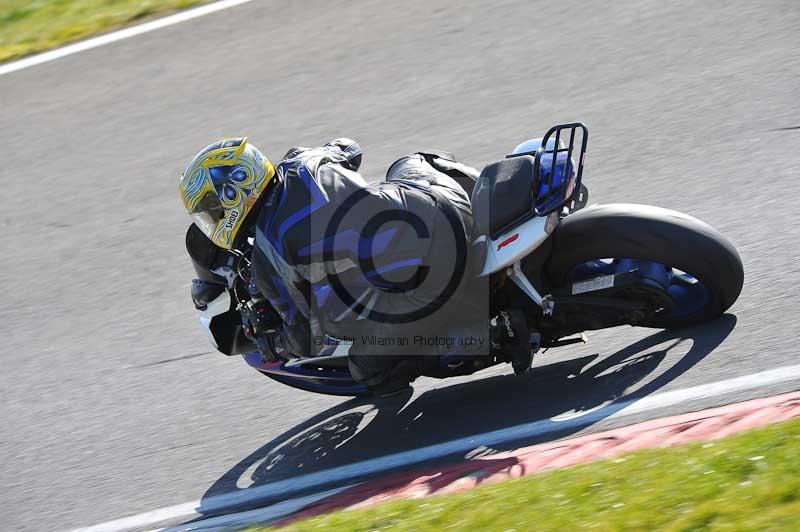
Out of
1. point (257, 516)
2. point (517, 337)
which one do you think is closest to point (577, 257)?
point (517, 337)

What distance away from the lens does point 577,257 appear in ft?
15.7

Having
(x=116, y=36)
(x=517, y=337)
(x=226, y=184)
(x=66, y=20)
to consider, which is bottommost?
(x=517, y=337)

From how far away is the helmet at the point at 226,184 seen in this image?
4.93 meters

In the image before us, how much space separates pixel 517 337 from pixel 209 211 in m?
1.52

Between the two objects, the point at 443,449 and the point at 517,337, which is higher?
the point at 517,337

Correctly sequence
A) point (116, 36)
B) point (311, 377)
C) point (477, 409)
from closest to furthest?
1. point (477, 409)
2. point (311, 377)
3. point (116, 36)

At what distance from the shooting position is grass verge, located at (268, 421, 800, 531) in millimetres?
3242

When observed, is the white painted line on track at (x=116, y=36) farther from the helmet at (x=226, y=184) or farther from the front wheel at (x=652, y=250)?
the front wheel at (x=652, y=250)

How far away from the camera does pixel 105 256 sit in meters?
7.61

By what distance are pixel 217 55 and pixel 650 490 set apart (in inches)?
281

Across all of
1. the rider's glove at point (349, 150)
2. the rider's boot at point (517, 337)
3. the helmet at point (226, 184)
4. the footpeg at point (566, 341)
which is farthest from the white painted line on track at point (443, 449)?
the rider's glove at point (349, 150)

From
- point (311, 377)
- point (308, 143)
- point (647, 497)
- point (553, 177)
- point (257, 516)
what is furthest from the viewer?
point (308, 143)

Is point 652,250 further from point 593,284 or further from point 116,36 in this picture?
point 116,36

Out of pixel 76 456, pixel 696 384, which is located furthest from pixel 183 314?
pixel 696 384
